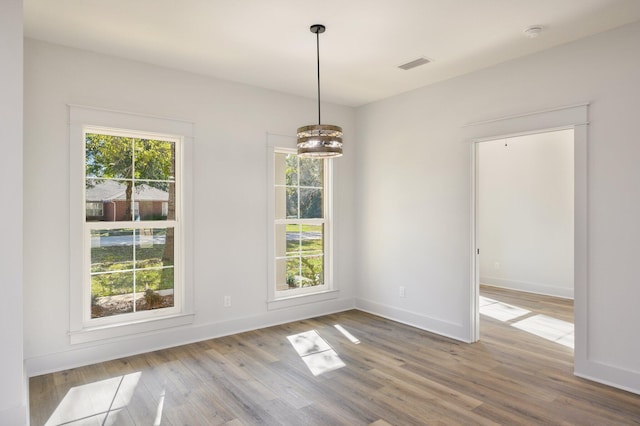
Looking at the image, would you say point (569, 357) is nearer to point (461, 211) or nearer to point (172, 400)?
point (461, 211)

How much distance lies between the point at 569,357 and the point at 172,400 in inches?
141

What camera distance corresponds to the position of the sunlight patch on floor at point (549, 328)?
13.8 ft

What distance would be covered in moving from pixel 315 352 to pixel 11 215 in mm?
2737

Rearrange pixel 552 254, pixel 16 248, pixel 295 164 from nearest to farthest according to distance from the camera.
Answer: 1. pixel 16 248
2. pixel 295 164
3. pixel 552 254

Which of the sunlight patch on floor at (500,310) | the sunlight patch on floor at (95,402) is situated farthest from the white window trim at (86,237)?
the sunlight patch on floor at (500,310)

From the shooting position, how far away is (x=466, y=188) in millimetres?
4211

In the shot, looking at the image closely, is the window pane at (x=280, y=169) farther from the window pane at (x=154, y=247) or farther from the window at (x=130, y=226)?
the window pane at (x=154, y=247)

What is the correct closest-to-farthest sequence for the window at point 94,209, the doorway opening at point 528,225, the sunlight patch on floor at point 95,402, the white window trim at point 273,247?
the sunlight patch on floor at point 95,402
the window at point 94,209
the white window trim at point 273,247
the doorway opening at point 528,225

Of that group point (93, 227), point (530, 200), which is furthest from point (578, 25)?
point (93, 227)

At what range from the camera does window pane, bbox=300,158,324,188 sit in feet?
17.0

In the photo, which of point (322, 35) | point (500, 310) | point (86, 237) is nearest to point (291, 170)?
point (322, 35)

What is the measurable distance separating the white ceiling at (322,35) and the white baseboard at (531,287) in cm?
413

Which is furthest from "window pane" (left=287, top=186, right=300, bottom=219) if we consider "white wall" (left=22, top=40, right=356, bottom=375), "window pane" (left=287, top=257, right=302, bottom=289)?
"window pane" (left=287, top=257, right=302, bottom=289)

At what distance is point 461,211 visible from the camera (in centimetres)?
427
